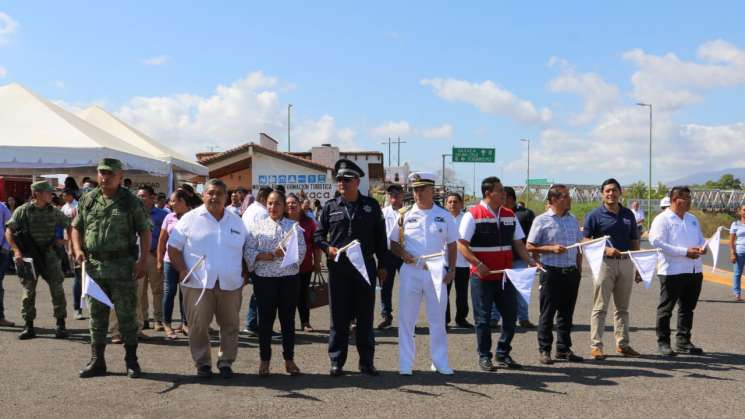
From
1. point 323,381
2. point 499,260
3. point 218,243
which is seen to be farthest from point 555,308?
point 218,243

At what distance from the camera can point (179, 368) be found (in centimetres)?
665

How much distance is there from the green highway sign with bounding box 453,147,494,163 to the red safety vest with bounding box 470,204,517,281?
153 feet

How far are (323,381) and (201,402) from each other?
1.22 metres

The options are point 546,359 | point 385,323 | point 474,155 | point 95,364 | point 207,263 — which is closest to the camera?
point 207,263

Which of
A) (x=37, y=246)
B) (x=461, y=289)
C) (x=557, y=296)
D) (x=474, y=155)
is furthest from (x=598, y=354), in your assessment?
(x=474, y=155)

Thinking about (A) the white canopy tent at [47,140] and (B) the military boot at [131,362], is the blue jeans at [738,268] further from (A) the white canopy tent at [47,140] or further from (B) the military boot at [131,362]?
(A) the white canopy tent at [47,140]

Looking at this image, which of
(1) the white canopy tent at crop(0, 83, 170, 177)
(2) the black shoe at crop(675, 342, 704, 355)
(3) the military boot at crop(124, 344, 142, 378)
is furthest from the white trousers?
(1) the white canopy tent at crop(0, 83, 170, 177)

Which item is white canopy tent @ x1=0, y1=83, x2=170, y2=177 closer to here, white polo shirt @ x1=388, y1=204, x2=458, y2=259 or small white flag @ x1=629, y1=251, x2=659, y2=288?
white polo shirt @ x1=388, y1=204, x2=458, y2=259

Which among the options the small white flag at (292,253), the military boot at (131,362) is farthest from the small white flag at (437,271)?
the military boot at (131,362)

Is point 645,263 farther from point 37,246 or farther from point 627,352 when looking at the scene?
point 37,246

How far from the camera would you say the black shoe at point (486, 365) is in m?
6.63

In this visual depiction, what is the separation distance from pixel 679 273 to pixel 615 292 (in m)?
0.80

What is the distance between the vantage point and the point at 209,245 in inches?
242

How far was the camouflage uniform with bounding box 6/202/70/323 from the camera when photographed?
27.2ft
